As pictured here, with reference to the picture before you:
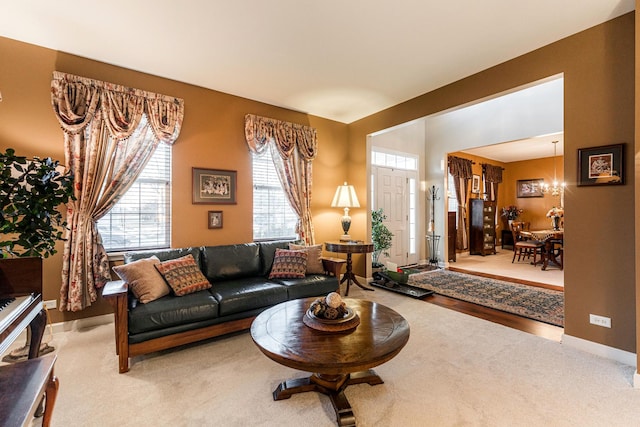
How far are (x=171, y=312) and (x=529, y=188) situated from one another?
34.4 feet

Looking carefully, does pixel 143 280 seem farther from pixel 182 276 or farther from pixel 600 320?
pixel 600 320

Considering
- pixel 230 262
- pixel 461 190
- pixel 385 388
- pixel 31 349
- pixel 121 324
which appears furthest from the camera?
pixel 461 190

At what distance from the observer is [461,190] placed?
7609mm

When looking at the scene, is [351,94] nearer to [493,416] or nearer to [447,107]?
[447,107]

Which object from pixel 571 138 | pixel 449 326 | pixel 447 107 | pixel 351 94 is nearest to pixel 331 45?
pixel 351 94

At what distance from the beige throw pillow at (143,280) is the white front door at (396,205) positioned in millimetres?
4251

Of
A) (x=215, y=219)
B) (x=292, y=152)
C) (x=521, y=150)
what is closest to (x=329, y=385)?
(x=215, y=219)

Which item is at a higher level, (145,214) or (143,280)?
(145,214)

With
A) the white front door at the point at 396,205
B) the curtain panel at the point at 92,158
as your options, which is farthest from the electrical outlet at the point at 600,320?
the curtain panel at the point at 92,158

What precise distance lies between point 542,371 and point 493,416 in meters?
0.87

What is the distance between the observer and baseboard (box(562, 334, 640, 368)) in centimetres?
236

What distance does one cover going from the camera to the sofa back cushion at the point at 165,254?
2961 millimetres

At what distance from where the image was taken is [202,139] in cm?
374

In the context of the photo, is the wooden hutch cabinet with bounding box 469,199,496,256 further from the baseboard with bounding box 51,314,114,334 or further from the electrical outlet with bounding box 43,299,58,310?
the electrical outlet with bounding box 43,299,58,310
